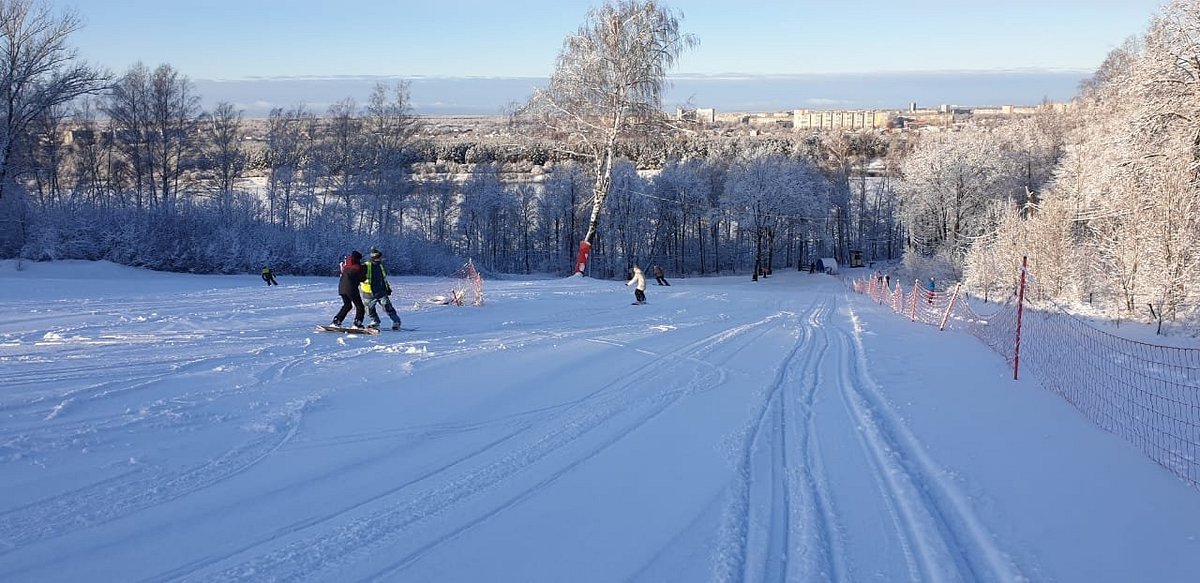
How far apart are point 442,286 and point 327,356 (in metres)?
10.9

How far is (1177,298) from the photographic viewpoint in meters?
19.1

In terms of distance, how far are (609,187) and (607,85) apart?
10789 millimetres

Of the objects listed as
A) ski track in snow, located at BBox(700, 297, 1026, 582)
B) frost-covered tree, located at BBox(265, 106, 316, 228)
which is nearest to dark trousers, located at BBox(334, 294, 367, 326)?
ski track in snow, located at BBox(700, 297, 1026, 582)

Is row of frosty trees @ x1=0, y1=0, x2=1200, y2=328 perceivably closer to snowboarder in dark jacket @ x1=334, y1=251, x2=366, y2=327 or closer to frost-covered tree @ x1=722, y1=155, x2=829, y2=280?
frost-covered tree @ x1=722, y1=155, x2=829, y2=280

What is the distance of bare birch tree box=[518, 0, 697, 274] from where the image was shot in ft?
93.9

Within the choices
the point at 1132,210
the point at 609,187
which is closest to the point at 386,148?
the point at 609,187

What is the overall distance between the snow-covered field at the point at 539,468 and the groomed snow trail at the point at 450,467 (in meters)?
0.03

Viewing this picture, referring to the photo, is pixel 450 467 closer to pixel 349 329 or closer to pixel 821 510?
pixel 821 510

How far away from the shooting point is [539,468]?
21.0 feet

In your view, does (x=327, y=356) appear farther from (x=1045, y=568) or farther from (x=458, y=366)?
(x=1045, y=568)

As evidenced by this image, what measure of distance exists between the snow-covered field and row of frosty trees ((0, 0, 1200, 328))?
15.4 m

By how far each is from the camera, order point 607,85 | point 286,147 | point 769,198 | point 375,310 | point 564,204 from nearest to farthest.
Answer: point 375,310
point 607,85
point 286,147
point 769,198
point 564,204

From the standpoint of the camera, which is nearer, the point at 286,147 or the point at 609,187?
the point at 609,187

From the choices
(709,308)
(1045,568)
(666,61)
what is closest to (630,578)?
(1045,568)
